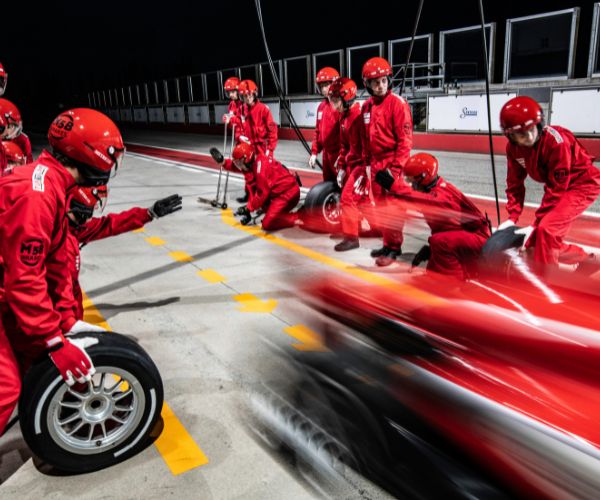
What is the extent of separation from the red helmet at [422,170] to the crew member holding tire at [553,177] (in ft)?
2.47

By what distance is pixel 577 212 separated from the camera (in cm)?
452

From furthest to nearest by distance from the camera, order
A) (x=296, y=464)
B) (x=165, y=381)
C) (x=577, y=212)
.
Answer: (x=577, y=212), (x=165, y=381), (x=296, y=464)

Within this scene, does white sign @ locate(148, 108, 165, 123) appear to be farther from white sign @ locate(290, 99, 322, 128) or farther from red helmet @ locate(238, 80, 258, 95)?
red helmet @ locate(238, 80, 258, 95)

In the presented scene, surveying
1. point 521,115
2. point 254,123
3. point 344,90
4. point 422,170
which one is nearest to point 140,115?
point 254,123

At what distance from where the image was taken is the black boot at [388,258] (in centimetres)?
606

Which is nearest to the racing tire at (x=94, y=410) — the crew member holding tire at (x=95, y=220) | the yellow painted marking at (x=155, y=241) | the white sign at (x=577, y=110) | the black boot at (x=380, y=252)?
the crew member holding tire at (x=95, y=220)

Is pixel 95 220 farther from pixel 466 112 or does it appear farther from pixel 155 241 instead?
pixel 466 112

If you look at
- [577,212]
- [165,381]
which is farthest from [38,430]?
[577,212]

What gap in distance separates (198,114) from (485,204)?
2605 cm

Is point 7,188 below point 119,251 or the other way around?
the other way around

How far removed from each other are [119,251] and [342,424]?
4.88 metres

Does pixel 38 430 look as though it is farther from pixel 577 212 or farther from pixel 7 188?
pixel 577 212

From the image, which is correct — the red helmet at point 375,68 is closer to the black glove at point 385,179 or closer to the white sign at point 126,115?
the black glove at point 385,179

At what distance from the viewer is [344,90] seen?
687 centimetres
